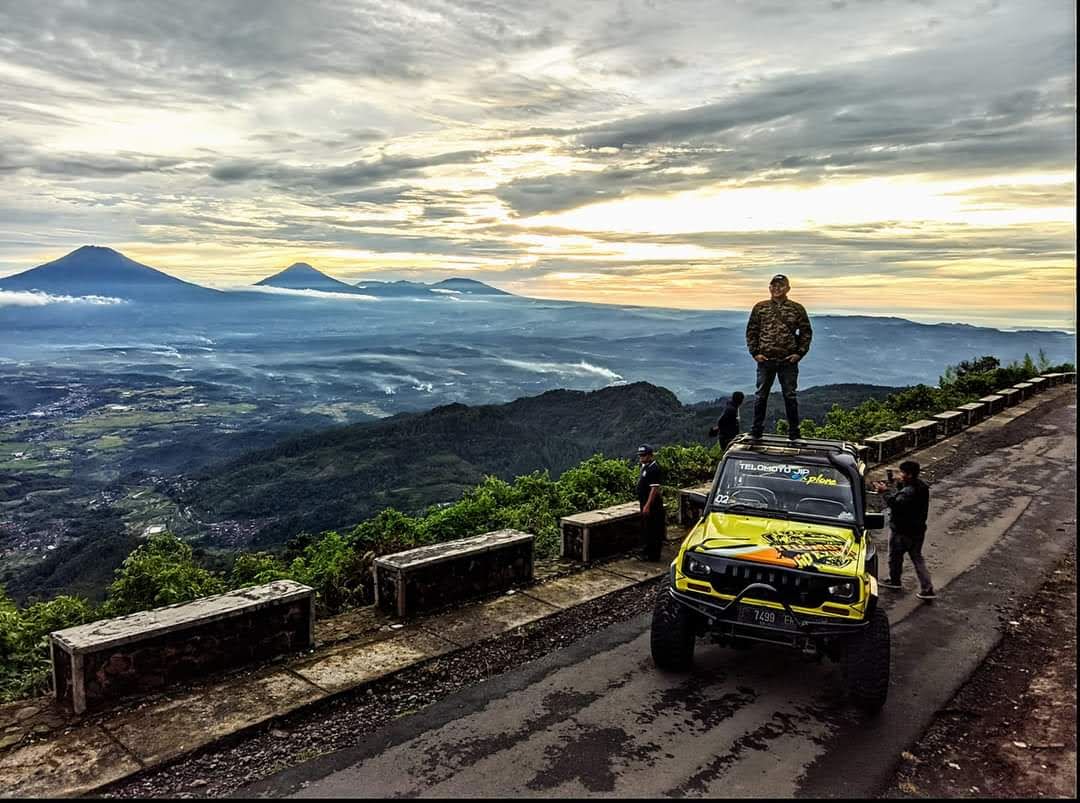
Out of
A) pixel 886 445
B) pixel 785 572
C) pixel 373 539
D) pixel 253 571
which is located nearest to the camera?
pixel 785 572

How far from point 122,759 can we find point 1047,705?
7.64 metres

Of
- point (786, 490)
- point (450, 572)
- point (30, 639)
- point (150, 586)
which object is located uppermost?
point (786, 490)

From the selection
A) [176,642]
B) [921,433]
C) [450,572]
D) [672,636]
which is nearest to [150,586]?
[176,642]

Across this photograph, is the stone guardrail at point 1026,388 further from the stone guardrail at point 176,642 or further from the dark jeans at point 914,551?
the stone guardrail at point 176,642

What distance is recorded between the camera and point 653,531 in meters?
10.5

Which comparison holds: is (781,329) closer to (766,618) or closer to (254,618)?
(766,618)

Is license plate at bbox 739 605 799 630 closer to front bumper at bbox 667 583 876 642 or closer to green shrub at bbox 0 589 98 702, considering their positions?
front bumper at bbox 667 583 876 642

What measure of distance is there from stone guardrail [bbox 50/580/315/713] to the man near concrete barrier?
191 inches

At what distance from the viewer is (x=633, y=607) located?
28.9 ft

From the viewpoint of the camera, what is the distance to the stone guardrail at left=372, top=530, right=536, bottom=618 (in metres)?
8.30

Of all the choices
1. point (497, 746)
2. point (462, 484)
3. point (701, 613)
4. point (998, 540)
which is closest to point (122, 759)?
point (497, 746)

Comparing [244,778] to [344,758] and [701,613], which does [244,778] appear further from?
[701,613]

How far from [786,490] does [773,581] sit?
138 centimetres

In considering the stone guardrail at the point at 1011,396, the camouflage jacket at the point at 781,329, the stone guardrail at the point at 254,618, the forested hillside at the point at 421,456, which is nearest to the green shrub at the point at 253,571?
the stone guardrail at the point at 254,618
